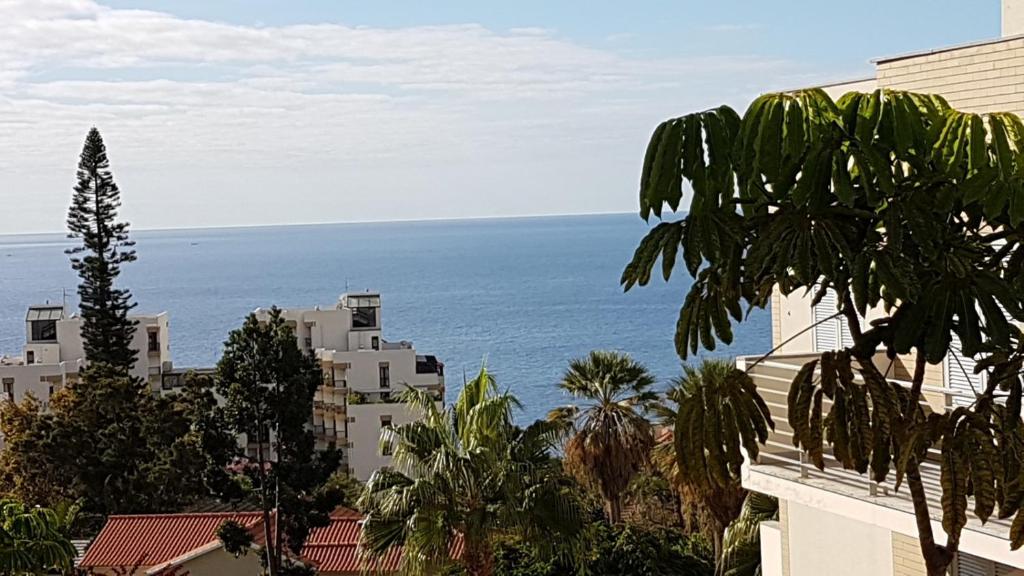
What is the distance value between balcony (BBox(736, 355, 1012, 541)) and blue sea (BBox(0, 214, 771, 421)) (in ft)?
177

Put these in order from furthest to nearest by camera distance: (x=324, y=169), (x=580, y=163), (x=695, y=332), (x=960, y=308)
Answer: (x=324, y=169)
(x=580, y=163)
(x=695, y=332)
(x=960, y=308)

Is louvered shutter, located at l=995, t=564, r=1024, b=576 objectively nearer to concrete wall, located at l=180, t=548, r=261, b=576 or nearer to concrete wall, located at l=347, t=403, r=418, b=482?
concrete wall, located at l=180, t=548, r=261, b=576

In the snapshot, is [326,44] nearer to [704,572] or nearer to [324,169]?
[324,169]

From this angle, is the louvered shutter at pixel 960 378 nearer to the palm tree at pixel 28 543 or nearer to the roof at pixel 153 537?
the palm tree at pixel 28 543

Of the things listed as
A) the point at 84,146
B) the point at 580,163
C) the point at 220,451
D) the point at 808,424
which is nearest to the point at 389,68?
the point at 580,163

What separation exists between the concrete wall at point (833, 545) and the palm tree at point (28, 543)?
205 inches

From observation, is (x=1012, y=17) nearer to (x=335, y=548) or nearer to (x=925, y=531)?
(x=925, y=531)

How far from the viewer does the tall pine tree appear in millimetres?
32688

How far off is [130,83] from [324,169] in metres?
19.4

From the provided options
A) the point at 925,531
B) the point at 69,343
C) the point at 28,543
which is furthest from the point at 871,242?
the point at 69,343

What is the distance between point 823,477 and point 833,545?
1578mm

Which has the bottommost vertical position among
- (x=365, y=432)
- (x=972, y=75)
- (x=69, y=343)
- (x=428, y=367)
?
(x=365, y=432)

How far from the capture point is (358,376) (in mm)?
48312

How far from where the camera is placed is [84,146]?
32906 millimetres
